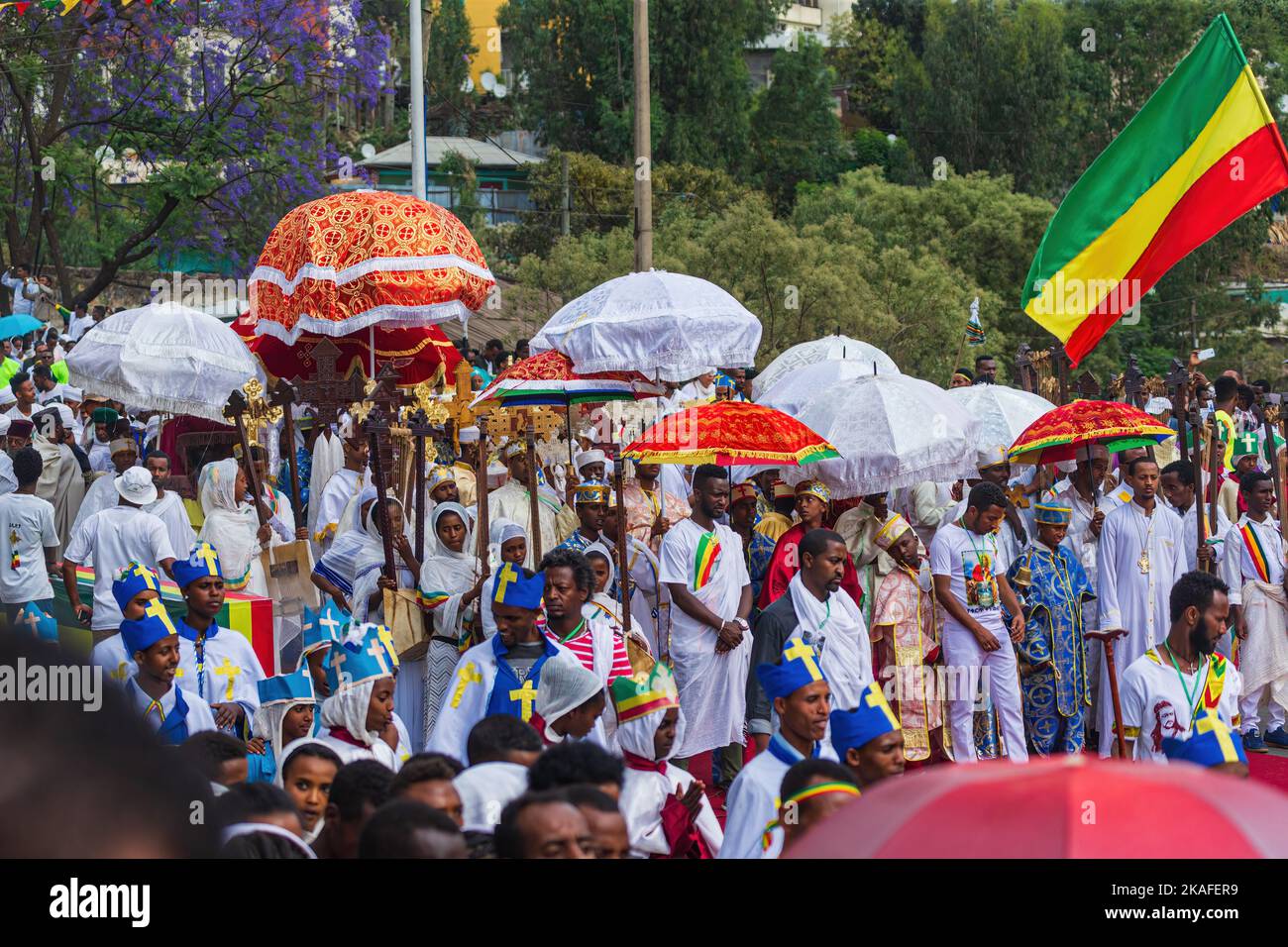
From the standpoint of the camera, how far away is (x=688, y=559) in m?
9.22

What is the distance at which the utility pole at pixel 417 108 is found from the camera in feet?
62.5

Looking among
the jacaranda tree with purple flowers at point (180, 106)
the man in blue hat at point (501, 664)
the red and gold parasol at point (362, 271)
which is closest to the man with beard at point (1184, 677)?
the man in blue hat at point (501, 664)

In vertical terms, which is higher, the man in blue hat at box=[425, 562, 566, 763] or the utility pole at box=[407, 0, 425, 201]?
the utility pole at box=[407, 0, 425, 201]

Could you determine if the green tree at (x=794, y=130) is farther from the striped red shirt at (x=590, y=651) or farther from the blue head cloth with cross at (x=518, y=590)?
the blue head cloth with cross at (x=518, y=590)

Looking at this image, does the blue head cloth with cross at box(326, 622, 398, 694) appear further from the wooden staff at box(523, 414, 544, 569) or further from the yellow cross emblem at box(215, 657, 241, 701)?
the wooden staff at box(523, 414, 544, 569)

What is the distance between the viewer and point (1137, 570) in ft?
34.1

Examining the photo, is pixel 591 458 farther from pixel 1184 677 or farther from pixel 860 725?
pixel 860 725

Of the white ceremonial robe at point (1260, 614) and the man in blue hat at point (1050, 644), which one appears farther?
the white ceremonial robe at point (1260, 614)

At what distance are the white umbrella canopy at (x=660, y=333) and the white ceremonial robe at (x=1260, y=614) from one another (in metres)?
3.44

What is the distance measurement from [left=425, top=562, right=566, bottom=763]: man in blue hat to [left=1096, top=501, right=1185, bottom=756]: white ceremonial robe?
14.7ft

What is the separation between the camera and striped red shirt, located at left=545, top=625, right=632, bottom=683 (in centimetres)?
732

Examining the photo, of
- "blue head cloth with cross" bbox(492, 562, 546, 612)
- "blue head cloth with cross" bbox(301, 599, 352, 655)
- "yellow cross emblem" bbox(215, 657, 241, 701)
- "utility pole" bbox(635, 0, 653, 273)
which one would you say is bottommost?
"yellow cross emblem" bbox(215, 657, 241, 701)

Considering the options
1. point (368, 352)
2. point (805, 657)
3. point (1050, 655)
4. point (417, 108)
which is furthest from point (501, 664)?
point (417, 108)

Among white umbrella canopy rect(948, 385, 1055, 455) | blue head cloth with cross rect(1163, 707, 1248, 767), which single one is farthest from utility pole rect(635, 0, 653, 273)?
blue head cloth with cross rect(1163, 707, 1248, 767)
